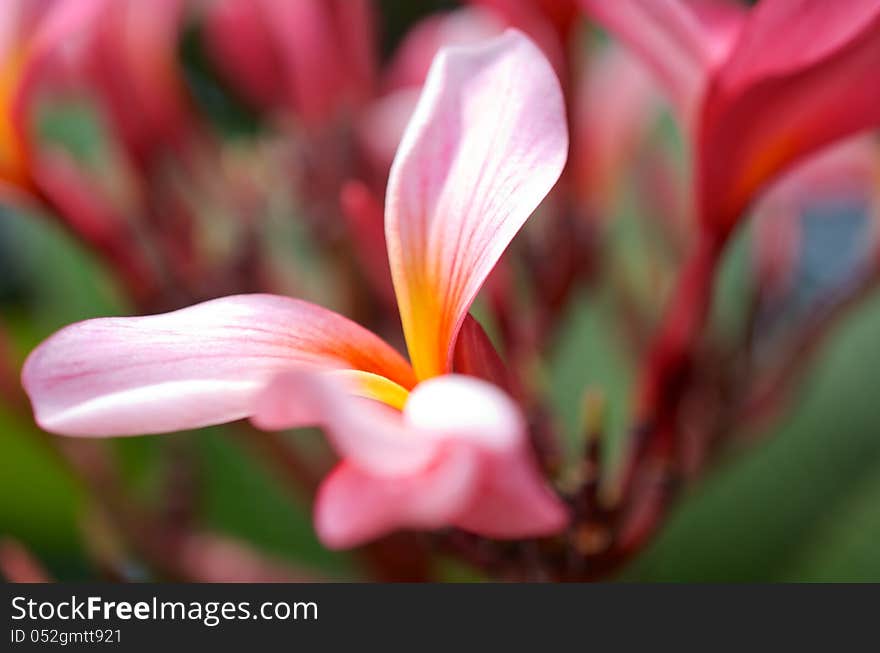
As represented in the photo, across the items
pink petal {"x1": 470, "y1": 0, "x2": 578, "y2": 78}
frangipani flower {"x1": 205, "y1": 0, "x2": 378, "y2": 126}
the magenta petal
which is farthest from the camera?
frangipani flower {"x1": 205, "y1": 0, "x2": 378, "y2": 126}

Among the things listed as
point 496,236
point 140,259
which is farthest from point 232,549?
point 496,236

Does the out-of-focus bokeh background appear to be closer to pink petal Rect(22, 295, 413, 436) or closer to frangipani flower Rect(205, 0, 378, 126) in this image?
frangipani flower Rect(205, 0, 378, 126)

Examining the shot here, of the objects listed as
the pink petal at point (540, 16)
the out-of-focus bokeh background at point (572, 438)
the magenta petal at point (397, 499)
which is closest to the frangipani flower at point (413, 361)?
the magenta petal at point (397, 499)

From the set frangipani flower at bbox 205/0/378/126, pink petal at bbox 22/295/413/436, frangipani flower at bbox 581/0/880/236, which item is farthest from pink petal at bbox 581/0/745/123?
frangipani flower at bbox 205/0/378/126

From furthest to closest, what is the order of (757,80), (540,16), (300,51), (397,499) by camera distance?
(300,51)
(540,16)
(757,80)
(397,499)

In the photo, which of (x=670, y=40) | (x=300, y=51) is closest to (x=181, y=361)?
(x=670, y=40)

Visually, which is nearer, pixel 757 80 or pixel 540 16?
pixel 757 80

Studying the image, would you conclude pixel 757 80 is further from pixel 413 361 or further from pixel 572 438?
pixel 572 438
